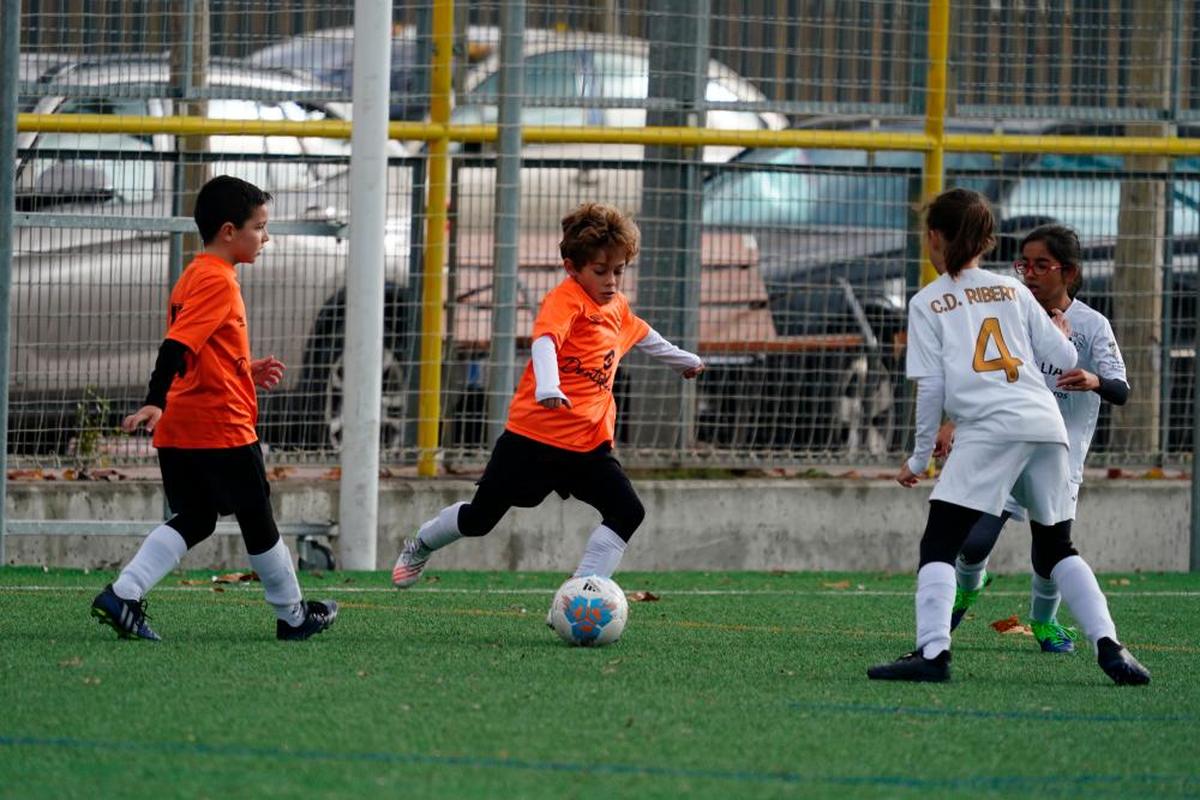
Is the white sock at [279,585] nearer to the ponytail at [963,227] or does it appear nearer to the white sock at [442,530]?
the white sock at [442,530]

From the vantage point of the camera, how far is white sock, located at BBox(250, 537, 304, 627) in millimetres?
6602

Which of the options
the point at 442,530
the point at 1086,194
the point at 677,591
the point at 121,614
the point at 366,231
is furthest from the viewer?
the point at 1086,194

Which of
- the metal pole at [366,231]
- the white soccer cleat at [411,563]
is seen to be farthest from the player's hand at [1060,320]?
the metal pole at [366,231]

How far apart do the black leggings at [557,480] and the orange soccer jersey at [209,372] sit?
1028 mm

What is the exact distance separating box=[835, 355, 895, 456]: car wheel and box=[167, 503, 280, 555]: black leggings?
4.76 meters

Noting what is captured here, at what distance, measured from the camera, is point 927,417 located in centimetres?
605

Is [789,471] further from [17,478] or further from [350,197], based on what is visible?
[17,478]

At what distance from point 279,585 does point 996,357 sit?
236 centimetres

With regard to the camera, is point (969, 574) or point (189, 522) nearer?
point (189, 522)

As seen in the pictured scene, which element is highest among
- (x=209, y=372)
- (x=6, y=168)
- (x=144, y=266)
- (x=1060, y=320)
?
(x=6, y=168)

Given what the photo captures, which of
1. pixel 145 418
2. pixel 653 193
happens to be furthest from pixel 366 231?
pixel 145 418

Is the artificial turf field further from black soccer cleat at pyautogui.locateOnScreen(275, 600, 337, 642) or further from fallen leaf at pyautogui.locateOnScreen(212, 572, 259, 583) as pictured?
fallen leaf at pyautogui.locateOnScreen(212, 572, 259, 583)

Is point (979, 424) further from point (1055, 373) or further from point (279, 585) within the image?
point (279, 585)

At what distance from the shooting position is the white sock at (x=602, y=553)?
7.01m
